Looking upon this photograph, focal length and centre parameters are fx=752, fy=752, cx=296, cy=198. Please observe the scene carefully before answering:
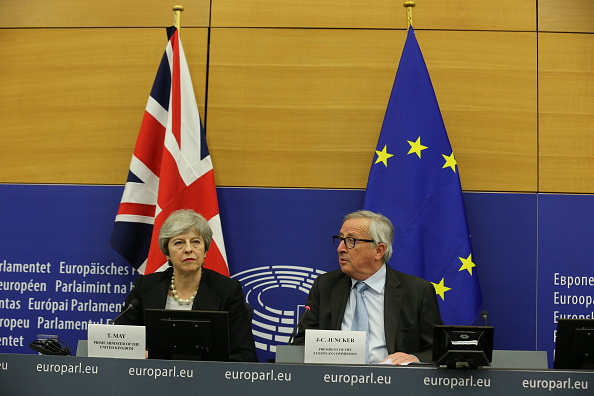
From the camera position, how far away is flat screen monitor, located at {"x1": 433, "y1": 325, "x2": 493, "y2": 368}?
8.44 feet

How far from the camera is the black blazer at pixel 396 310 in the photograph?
361 centimetres

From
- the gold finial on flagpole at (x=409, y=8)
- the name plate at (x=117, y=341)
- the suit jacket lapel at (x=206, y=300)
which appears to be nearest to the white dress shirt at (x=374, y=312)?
the suit jacket lapel at (x=206, y=300)

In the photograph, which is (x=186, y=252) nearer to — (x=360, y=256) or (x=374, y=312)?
(x=360, y=256)

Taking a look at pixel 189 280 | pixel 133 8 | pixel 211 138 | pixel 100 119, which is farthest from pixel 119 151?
pixel 189 280

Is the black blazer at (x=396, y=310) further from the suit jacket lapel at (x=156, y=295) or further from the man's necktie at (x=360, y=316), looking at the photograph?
the suit jacket lapel at (x=156, y=295)

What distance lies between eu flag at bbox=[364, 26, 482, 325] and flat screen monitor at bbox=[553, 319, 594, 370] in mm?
1502

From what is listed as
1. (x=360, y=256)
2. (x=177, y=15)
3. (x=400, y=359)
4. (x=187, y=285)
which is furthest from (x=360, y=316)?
(x=177, y=15)

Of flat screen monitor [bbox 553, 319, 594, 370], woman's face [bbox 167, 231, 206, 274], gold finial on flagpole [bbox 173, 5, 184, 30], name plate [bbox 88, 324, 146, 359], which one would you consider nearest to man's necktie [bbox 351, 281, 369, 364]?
woman's face [bbox 167, 231, 206, 274]

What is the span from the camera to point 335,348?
9.22 feet

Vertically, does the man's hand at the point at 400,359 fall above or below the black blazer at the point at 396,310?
below

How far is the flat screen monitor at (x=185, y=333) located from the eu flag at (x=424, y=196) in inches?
70.7

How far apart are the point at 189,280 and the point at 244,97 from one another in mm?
1483

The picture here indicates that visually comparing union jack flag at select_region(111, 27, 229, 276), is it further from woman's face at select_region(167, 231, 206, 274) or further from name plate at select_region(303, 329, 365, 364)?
name plate at select_region(303, 329, 365, 364)

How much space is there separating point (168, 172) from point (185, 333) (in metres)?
1.84
